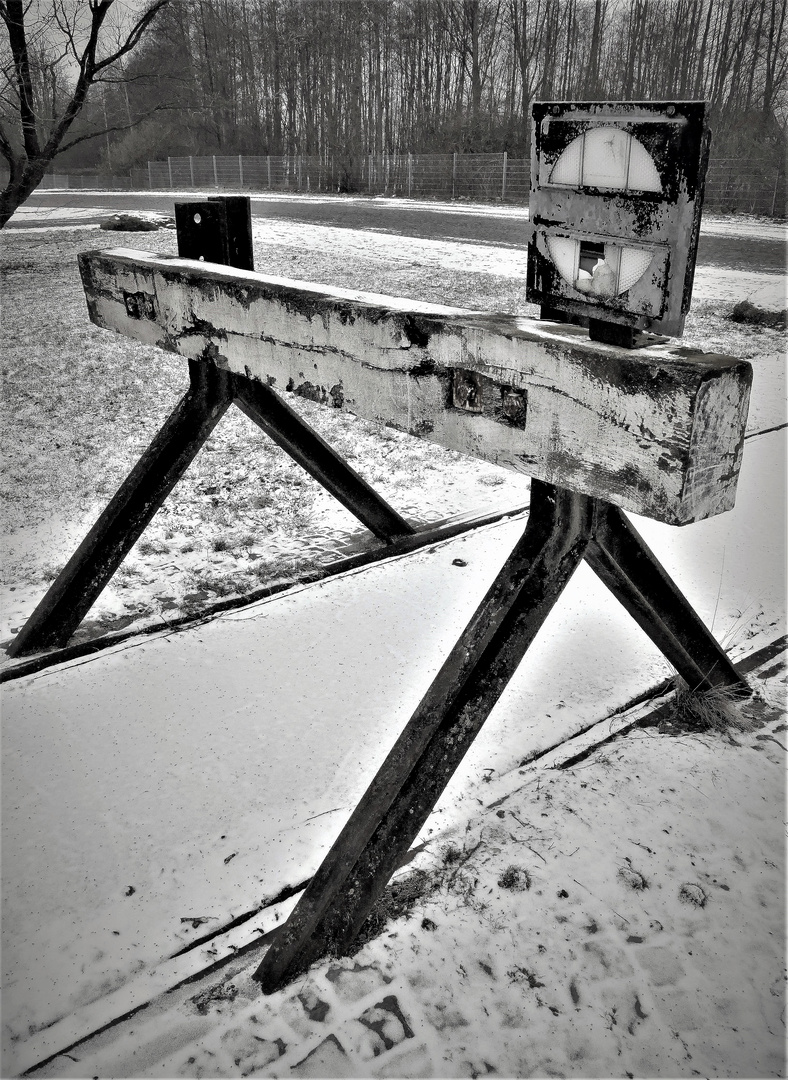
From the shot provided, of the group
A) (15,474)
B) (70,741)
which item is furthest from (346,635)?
(15,474)

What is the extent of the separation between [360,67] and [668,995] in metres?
35.8

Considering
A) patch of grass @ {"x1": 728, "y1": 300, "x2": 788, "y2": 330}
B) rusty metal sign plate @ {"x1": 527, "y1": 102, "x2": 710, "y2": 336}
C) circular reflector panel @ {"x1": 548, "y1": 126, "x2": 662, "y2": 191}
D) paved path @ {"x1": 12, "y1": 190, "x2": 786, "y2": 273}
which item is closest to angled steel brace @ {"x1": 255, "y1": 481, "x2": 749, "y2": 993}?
rusty metal sign plate @ {"x1": 527, "y1": 102, "x2": 710, "y2": 336}

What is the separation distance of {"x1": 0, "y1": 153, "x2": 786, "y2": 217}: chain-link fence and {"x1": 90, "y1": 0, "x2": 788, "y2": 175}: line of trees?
0.91 meters

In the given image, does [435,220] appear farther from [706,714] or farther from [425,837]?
[425,837]

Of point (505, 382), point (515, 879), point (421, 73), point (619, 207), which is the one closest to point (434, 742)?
point (515, 879)

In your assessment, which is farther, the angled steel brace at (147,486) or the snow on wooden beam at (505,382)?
the angled steel brace at (147,486)

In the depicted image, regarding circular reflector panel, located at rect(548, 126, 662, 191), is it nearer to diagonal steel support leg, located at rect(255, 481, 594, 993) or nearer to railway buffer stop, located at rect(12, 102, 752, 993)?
railway buffer stop, located at rect(12, 102, 752, 993)

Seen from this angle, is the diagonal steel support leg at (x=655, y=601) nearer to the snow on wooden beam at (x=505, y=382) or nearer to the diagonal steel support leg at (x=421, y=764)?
the diagonal steel support leg at (x=421, y=764)

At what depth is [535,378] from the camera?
1.06 metres

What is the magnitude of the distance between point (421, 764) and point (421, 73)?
33771 mm

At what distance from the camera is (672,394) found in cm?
91

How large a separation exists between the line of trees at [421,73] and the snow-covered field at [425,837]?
17869 mm

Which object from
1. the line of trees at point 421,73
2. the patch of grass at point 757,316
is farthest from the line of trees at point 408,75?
the patch of grass at point 757,316

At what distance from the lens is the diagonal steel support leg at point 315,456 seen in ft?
6.72
